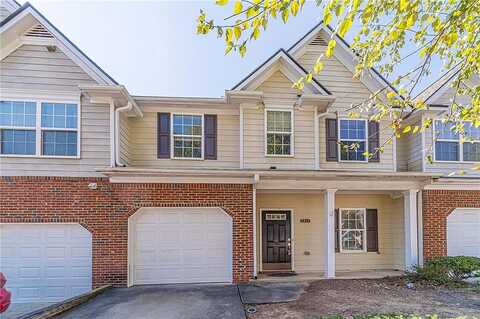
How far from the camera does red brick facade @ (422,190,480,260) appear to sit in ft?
34.9

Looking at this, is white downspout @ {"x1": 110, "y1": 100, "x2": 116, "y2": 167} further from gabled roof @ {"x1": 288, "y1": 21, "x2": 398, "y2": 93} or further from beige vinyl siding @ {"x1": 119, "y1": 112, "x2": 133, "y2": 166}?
gabled roof @ {"x1": 288, "y1": 21, "x2": 398, "y2": 93}

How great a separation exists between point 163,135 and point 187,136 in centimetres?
81

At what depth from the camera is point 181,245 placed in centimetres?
962

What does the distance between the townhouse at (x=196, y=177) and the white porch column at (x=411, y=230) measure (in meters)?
0.05

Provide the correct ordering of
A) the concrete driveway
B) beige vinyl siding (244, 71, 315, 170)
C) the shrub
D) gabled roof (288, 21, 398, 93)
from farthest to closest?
1. gabled roof (288, 21, 398, 93)
2. beige vinyl siding (244, 71, 315, 170)
3. the shrub
4. the concrete driveway

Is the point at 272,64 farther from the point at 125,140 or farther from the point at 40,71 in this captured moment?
the point at 40,71

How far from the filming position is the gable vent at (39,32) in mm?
9453

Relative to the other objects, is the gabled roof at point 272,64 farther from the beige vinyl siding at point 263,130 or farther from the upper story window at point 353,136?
the upper story window at point 353,136

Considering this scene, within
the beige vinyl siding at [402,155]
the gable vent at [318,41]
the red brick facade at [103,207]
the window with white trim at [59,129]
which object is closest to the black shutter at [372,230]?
the beige vinyl siding at [402,155]

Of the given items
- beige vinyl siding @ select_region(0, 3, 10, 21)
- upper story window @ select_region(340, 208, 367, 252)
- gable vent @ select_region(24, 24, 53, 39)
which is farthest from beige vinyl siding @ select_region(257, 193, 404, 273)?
beige vinyl siding @ select_region(0, 3, 10, 21)

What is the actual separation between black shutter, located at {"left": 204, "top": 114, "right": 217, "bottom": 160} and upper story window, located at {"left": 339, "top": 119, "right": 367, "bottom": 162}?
4.46 meters

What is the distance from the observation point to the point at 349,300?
788cm

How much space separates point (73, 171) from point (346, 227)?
31.4ft

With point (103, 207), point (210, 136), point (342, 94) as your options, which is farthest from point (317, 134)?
point (103, 207)
